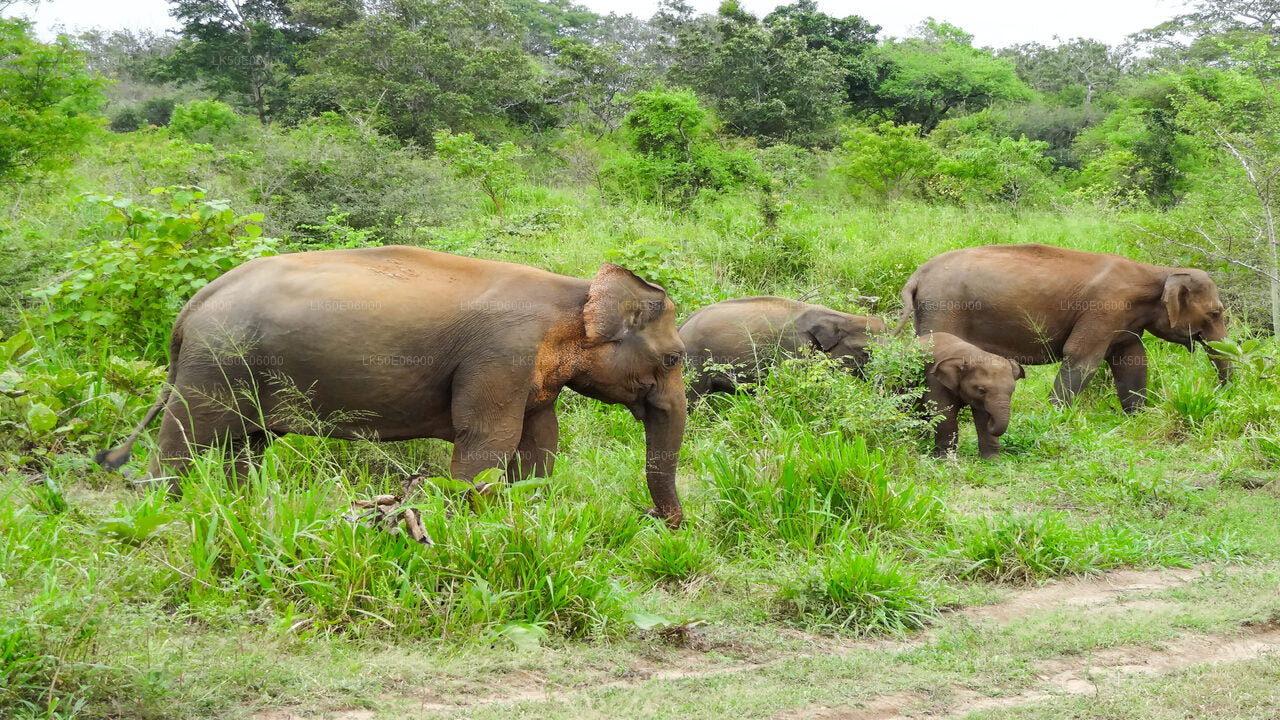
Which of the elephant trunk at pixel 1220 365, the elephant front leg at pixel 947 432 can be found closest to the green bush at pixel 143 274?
the elephant front leg at pixel 947 432

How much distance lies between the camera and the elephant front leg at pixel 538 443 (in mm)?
5945

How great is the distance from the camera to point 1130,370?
9719 mm

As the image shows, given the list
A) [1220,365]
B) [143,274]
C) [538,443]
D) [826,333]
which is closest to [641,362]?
[538,443]

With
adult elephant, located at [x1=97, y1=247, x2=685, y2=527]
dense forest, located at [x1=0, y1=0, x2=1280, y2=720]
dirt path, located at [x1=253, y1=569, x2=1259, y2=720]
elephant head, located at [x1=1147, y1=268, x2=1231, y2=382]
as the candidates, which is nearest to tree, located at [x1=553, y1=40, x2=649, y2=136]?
dense forest, located at [x1=0, y1=0, x2=1280, y2=720]

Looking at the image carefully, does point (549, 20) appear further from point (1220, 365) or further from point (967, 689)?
point (967, 689)

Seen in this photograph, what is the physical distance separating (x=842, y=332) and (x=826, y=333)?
12cm

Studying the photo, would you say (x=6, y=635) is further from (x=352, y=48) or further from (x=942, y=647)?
(x=352, y=48)

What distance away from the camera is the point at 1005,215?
17.1 metres

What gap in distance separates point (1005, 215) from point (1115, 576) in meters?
12.7

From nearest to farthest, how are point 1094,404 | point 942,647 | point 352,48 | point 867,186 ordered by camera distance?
point 942,647
point 1094,404
point 867,186
point 352,48

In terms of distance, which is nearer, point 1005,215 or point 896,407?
point 896,407

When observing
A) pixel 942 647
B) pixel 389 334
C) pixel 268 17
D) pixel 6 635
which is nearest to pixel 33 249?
pixel 389 334

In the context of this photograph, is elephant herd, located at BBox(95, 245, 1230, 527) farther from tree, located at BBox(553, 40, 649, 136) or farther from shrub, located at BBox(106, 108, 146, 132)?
shrub, located at BBox(106, 108, 146, 132)

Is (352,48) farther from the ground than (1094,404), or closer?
farther from the ground
